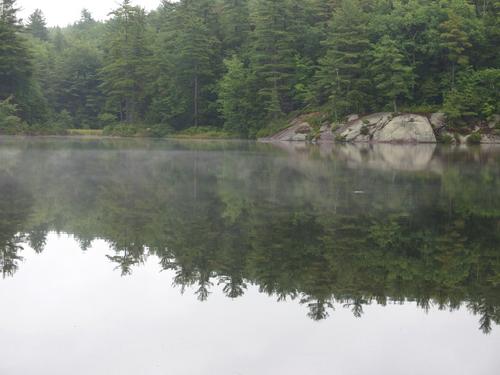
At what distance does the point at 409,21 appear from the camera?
46594 millimetres

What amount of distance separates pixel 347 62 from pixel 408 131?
8.54 meters

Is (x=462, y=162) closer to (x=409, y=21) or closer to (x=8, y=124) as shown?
(x=409, y=21)

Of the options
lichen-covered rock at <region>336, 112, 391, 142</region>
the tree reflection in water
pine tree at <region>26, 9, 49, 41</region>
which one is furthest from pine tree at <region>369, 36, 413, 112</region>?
pine tree at <region>26, 9, 49, 41</region>

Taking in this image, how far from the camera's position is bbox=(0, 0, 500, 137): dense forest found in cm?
4534

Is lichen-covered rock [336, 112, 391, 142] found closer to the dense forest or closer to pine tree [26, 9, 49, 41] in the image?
the dense forest

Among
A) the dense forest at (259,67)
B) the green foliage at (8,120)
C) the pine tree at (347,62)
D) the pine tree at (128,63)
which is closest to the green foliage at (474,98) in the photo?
the dense forest at (259,67)

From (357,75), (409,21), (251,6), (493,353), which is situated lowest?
(493,353)

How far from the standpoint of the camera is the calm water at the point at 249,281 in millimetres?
4773

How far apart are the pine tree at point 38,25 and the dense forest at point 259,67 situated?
39795 millimetres

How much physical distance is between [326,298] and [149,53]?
197 ft

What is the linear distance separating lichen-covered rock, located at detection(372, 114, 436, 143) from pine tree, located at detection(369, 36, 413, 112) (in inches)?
66.7

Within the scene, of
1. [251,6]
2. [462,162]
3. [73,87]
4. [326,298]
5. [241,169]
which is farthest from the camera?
[73,87]

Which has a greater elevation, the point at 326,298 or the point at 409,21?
the point at 409,21

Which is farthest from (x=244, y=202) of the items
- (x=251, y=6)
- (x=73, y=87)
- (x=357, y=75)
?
(x=73, y=87)
